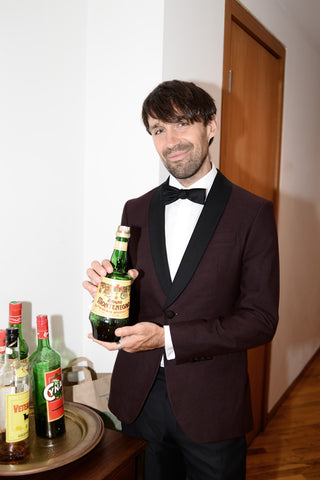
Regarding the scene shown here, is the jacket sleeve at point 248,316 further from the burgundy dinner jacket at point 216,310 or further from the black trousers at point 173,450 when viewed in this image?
the black trousers at point 173,450

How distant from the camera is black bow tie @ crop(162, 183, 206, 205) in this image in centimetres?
134

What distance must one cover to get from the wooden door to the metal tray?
1393 mm

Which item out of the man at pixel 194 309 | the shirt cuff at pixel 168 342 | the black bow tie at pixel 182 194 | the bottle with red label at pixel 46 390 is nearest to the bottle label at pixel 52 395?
the bottle with red label at pixel 46 390

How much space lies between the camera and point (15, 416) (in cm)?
114

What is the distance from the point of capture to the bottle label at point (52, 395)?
4.05ft

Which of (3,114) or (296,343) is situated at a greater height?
(3,114)

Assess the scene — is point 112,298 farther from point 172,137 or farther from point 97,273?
point 172,137

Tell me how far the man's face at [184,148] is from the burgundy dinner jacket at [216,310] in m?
0.11

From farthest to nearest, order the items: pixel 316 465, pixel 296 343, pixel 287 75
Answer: pixel 296 343 < pixel 287 75 < pixel 316 465

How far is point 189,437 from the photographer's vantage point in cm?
125

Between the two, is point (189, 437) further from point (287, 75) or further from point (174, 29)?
point (287, 75)

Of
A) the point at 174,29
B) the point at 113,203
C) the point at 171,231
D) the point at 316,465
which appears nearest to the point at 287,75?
the point at 174,29

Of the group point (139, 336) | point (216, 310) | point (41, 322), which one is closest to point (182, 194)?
point (216, 310)

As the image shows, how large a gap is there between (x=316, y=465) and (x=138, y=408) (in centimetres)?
174
